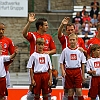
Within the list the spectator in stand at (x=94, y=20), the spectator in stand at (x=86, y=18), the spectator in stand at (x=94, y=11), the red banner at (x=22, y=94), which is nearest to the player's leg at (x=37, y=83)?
the red banner at (x=22, y=94)

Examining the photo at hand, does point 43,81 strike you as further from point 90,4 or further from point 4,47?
point 90,4

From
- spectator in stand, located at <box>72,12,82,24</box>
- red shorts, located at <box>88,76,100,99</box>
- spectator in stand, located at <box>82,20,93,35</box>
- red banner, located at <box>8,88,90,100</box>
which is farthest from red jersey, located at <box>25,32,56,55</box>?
Result: spectator in stand, located at <box>72,12,82,24</box>

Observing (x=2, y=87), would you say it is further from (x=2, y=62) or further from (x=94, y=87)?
(x=94, y=87)

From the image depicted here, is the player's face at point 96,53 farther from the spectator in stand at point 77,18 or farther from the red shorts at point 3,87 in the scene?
the spectator in stand at point 77,18

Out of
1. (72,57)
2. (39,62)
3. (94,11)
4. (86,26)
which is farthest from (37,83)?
(94,11)

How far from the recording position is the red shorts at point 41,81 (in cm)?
1316

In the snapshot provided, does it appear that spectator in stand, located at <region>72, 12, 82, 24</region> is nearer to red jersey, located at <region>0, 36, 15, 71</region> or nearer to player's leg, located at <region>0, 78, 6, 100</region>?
red jersey, located at <region>0, 36, 15, 71</region>

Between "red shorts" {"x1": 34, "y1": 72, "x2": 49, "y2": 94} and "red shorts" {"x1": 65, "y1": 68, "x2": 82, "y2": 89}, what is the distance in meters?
0.52

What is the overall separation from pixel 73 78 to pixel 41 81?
0.76 m

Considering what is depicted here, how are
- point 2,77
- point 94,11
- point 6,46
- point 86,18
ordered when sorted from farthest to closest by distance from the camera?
point 94,11 < point 86,18 < point 6,46 < point 2,77

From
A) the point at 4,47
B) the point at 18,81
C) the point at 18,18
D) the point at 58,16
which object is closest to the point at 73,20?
the point at 58,16

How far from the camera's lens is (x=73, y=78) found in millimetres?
13445

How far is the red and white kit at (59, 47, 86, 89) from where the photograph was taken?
13.4m

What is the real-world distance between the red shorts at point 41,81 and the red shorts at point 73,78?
1.72 ft
